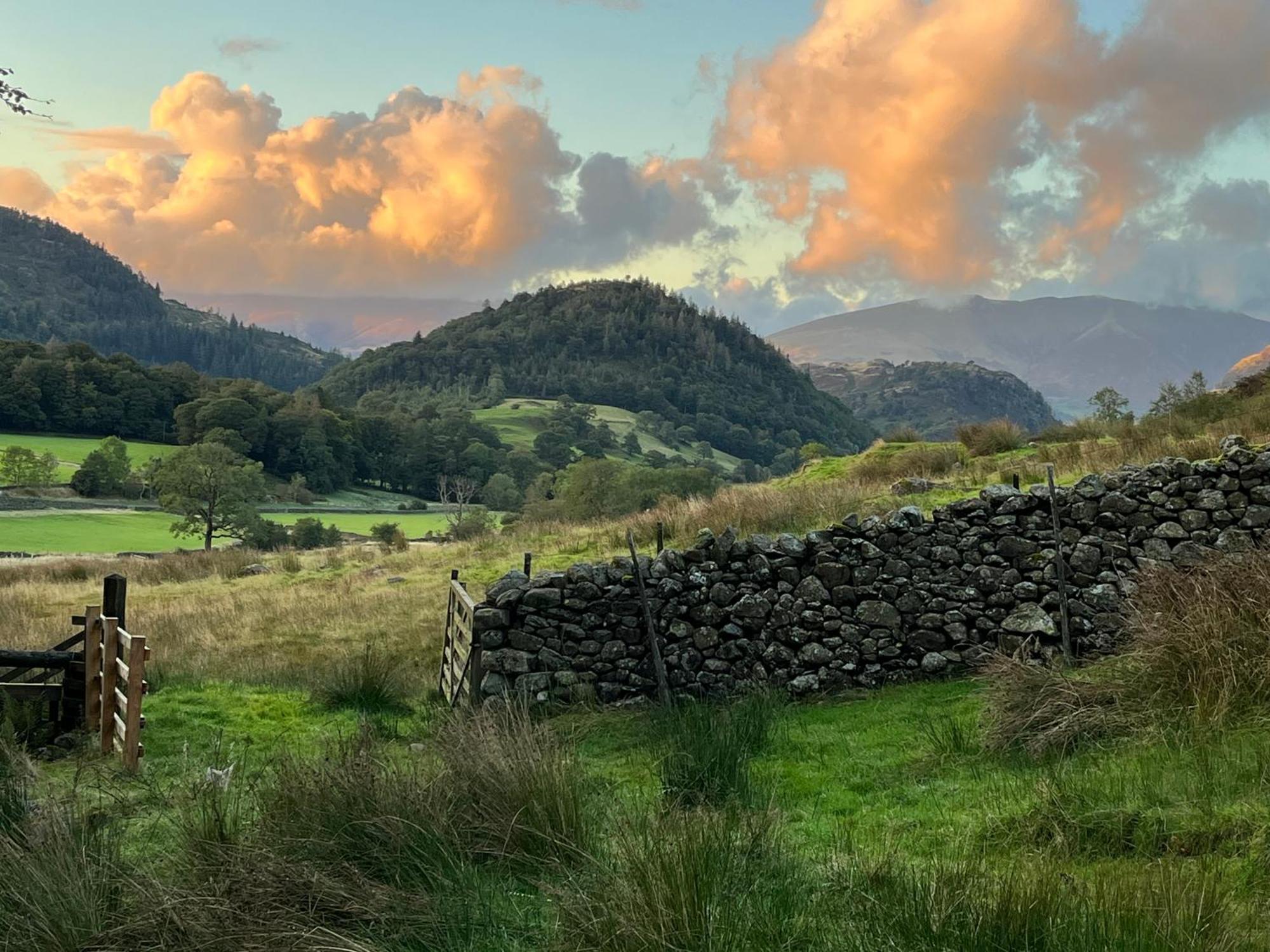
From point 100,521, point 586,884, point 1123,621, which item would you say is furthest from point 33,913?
point 100,521

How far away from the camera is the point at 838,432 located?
14612 cm

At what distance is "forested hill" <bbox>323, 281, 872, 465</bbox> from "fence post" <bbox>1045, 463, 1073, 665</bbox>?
401ft

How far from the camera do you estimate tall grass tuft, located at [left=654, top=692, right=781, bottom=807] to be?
5000 mm

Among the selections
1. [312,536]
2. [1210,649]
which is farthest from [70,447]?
[1210,649]

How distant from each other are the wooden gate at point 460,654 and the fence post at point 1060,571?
5566mm

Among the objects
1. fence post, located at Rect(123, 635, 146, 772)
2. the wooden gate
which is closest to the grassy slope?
the wooden gate

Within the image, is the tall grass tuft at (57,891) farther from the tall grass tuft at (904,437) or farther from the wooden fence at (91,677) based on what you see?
the tall grass tuft at (904,437)

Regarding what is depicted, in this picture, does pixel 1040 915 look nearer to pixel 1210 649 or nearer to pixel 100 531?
pixel 1210 649

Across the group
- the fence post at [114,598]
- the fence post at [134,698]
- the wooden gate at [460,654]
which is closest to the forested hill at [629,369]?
the wooden gate at [460,654]

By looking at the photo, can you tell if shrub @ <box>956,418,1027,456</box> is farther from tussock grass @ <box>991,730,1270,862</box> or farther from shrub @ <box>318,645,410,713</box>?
tussock grass @ <box>991,730,1270,862</box>

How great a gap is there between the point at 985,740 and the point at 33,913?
5.04 m

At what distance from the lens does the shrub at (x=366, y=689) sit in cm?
1009

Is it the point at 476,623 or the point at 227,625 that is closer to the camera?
the point at 476,623

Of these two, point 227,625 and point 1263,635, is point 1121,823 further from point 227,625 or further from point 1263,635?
point 227,625
